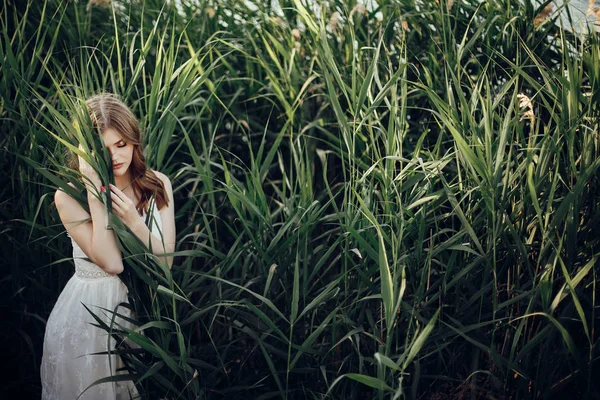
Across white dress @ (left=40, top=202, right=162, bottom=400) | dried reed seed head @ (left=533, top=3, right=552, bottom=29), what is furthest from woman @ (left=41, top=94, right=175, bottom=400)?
dried reed seed head @ (left=533, top=3, right=552, bottom=29)

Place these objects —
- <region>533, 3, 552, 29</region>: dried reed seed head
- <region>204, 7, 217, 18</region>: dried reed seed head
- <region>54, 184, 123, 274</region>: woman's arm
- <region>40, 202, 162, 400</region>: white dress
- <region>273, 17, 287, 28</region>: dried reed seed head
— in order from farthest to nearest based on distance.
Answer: <region>204, 7, 217, 18</region>: dried reed seed head < <region>273, 17, 287, 28</region>: dried reed seed head < <region>533, 3, 552, 29</region>: dried reed seed head < <region>40, 202, 162, 400</region>: white dress < <region>54, 184, 123, 274</region>: woman's arm

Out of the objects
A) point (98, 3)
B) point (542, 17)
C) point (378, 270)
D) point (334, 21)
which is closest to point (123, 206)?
point (378, 270)

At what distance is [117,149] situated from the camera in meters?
2.12

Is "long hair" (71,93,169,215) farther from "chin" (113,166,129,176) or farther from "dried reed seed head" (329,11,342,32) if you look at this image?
"dried reed seed head" (329,11,342,32)

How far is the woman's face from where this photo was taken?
6.91 ft

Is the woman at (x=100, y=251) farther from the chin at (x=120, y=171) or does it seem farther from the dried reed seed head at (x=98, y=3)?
the dried reed seed head at (x=98, y=3)

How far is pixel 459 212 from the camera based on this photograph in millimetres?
2061

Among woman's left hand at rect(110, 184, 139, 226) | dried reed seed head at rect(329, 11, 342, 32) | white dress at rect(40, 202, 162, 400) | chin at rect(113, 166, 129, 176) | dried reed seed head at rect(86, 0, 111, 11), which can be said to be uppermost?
dried reed seed head at rect(86, 0, 111, 11)

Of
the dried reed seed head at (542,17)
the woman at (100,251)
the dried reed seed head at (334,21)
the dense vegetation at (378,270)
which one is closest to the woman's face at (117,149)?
the woman at (100,251)

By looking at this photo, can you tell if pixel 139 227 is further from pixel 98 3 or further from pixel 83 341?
pixel 98 3

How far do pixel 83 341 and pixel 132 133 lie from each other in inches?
24.4

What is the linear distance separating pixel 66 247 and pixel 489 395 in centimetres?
149

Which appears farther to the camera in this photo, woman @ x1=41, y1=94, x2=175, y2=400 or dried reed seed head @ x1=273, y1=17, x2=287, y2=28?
dried reed seed head @ x1=273, y1=17, x2=287, y2=28

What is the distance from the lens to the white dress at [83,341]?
2.15 meters
